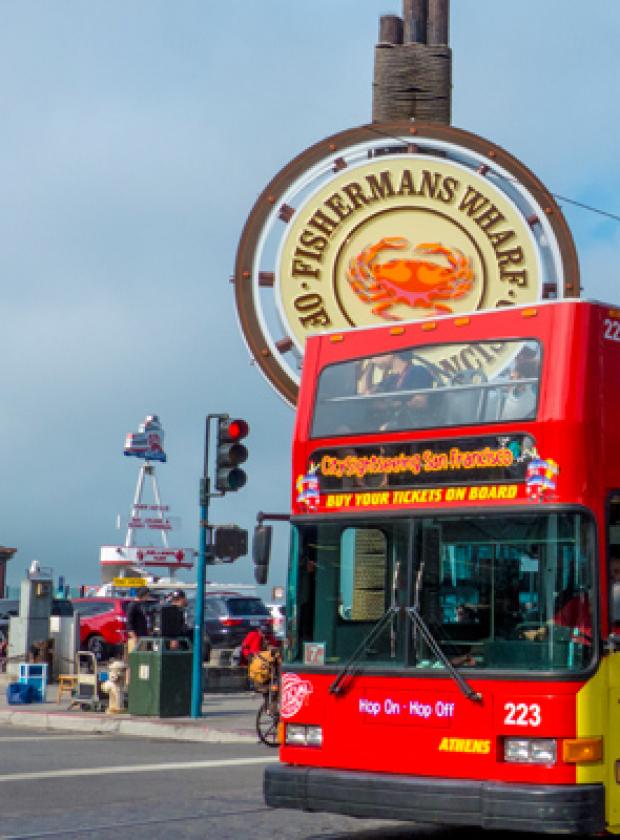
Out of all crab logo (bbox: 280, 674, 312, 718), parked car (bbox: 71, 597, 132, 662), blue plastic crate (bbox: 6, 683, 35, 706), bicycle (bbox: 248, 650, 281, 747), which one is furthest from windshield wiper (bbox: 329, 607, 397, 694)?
parked car (bbox: 71, 597, 132, 662)

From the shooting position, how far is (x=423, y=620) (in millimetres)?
9383

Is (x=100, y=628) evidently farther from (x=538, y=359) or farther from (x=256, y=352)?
(x=538, y=359)

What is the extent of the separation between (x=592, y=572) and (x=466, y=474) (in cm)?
110

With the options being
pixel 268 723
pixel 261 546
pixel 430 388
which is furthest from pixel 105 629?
pixel 430 388

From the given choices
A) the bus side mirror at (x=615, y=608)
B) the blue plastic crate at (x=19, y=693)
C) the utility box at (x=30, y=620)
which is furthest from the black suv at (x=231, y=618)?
the bus side mirror at (x=615, y=608)

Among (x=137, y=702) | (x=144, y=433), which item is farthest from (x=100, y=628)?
(x=144, y=433)

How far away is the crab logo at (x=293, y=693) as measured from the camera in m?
9.96

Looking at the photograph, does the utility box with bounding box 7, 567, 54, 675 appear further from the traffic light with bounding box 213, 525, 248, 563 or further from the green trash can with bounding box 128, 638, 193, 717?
the traffic light with bounding box 213, 525, 248, 563

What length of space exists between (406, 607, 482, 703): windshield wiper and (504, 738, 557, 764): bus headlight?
34 centimetres

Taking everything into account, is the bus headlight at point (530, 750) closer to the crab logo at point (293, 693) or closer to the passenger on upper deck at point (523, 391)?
the crab logo at point (293, 693)

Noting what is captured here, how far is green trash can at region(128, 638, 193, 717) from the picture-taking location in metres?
20.4

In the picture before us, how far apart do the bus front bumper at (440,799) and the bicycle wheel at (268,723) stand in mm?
7888

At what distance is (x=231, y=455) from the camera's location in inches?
772

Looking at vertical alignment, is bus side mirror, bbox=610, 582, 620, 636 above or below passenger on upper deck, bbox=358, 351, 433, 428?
below
